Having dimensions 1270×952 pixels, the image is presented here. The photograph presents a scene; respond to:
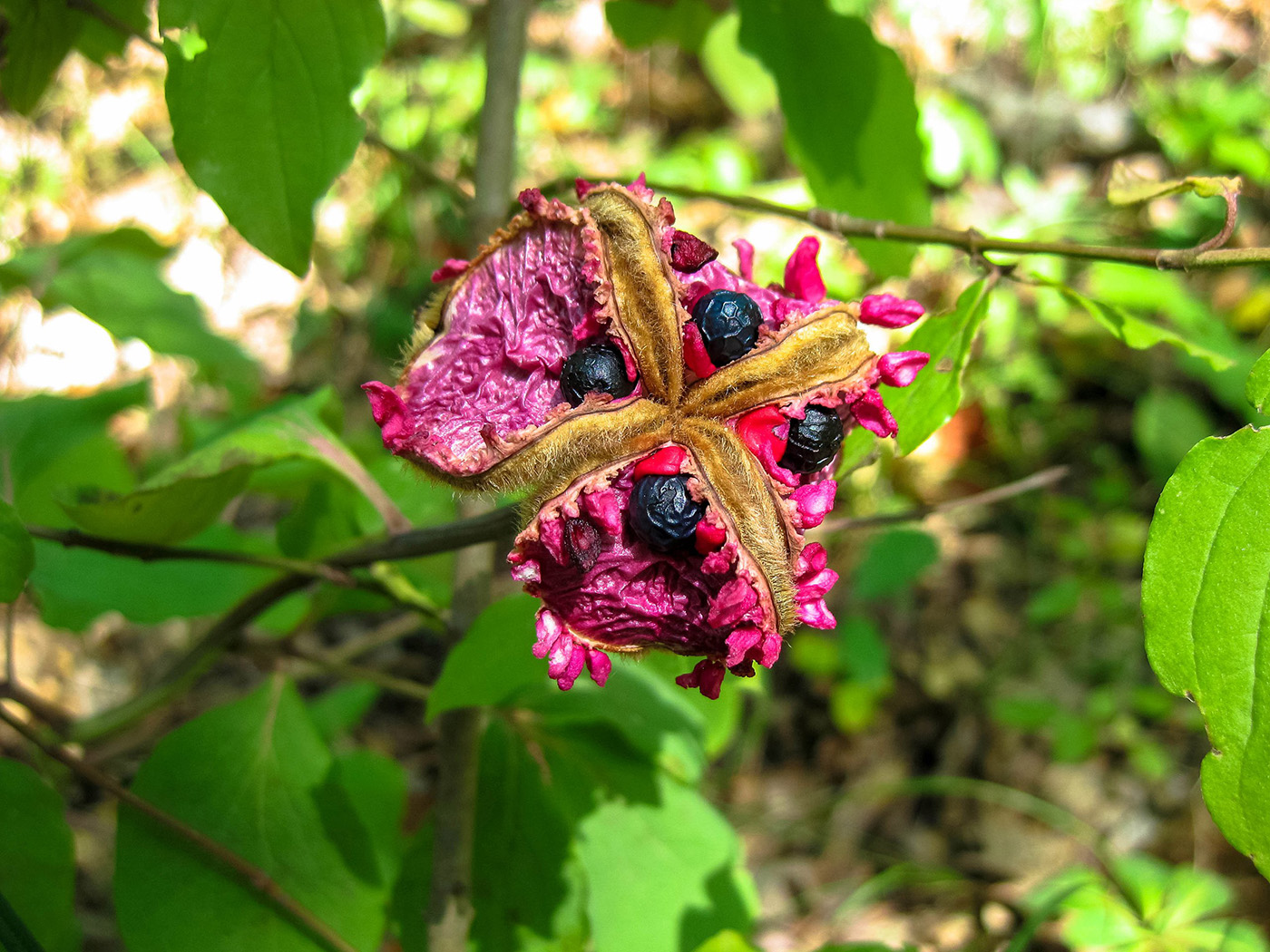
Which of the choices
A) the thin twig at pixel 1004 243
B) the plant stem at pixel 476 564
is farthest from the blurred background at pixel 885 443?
the thin twig at pixel 1004 243

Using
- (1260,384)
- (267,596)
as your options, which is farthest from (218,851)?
(1260,384)

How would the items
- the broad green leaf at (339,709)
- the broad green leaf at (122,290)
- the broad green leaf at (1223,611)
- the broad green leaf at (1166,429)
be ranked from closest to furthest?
the broad green leaf at (1223,611)
the broad green leaf at (122,290)
the broad green leaf at (339,709)
the broad green leaf at (1166,429)

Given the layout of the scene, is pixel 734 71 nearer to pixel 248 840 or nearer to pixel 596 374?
pixel 596 374

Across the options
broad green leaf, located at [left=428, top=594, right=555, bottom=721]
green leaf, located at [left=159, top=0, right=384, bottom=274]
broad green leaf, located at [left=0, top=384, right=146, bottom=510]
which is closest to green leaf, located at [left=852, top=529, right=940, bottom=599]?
broad green leaf, located at [left=428, top=594, right=555, bottom=721]

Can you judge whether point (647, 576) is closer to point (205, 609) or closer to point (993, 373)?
point (205, 609)

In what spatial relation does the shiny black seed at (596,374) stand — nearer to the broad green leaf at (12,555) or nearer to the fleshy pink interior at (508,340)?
the fleshy pink interior at (508,340)
